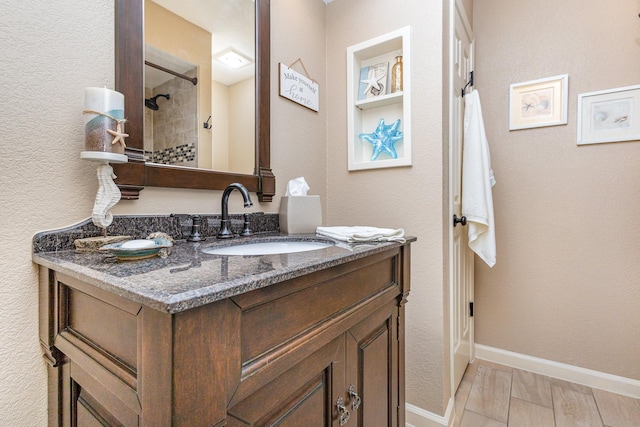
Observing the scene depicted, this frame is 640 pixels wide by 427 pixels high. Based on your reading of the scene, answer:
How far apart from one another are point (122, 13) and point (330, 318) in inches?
40.4

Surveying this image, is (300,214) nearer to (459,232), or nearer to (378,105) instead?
(378,105)

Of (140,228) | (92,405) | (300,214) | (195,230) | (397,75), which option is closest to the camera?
(92,405)

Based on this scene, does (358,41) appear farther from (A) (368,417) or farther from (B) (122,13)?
(A) (368,417)

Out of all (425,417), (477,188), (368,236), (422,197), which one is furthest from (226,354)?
(477,188)

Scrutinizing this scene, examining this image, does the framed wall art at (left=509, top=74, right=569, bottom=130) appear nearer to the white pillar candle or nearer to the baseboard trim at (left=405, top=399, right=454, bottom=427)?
the baseboard trim at (left=405, top=399, right=454, bottom=427)

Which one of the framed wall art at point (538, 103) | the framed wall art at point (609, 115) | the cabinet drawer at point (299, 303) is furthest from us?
the framed wall art at point (538, 103)

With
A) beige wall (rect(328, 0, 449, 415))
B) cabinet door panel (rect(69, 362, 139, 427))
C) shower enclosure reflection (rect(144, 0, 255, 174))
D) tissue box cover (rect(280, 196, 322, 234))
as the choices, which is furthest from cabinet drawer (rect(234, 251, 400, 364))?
shower enclosure reflection (rect(144, 0, 255, 174))

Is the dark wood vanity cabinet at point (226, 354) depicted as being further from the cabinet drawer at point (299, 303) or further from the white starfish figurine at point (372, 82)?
the white starfish figurine at point (372, 82)

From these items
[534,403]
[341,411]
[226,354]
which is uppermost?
[226,354]

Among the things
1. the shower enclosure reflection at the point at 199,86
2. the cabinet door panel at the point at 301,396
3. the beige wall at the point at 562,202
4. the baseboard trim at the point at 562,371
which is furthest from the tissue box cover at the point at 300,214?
the baseboard trim at the point at 562,371

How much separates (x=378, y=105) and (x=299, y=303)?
1.29 m

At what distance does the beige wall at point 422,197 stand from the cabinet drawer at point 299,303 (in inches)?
22.0

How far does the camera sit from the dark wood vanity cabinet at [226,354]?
0.39 metres

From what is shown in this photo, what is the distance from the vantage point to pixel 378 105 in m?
1.58
